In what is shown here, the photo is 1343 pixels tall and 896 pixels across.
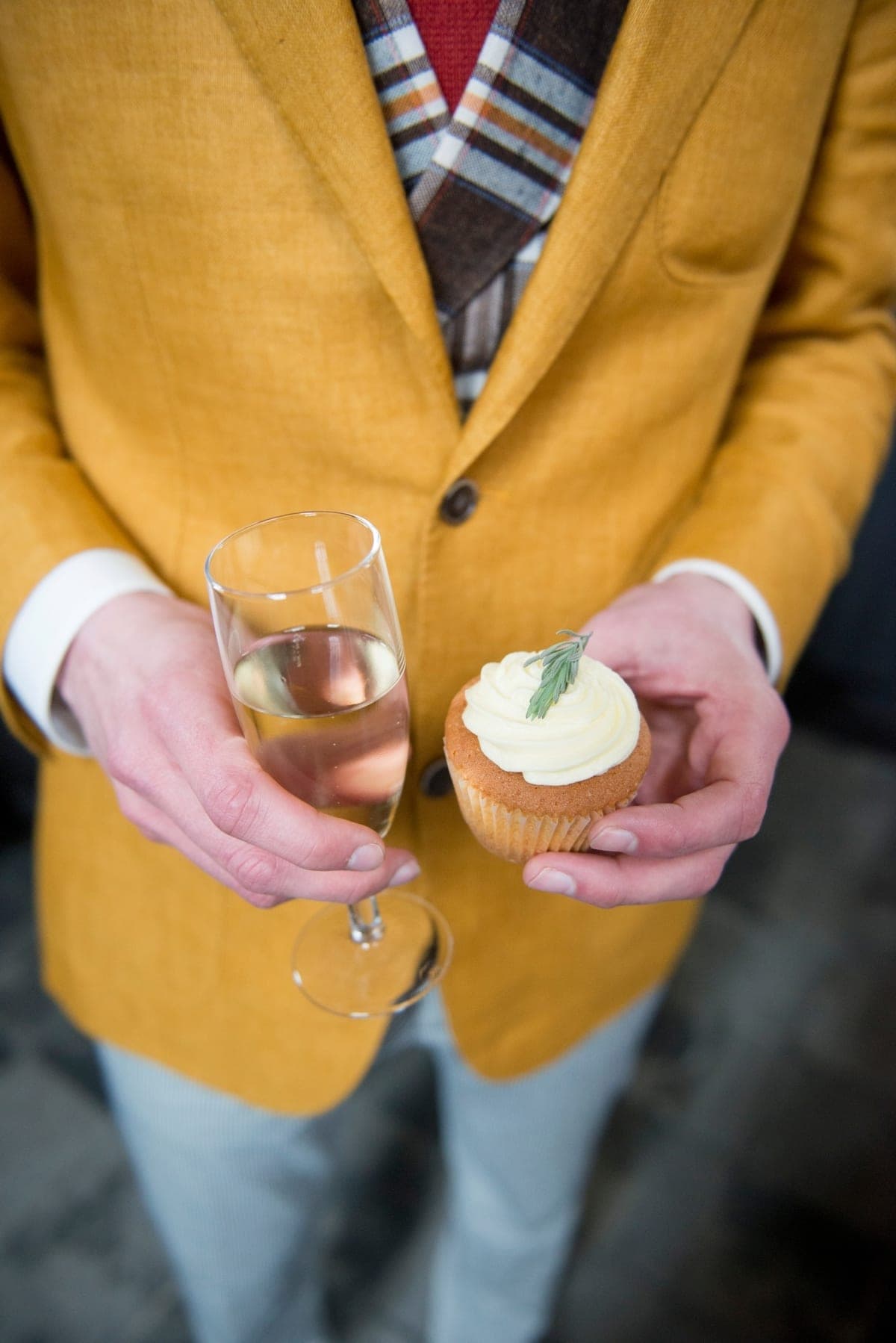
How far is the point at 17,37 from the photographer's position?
83 centimetres

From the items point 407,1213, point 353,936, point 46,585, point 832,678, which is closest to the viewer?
point 46,585

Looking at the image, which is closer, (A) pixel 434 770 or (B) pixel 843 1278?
(A) pixel 434 770

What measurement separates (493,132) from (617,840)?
0.62m

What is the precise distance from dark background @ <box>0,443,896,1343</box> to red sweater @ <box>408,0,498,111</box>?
213 cm

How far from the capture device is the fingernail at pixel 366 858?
75cm

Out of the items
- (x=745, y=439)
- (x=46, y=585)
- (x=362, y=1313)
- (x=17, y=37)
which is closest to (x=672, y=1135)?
(x=362, y=1313)

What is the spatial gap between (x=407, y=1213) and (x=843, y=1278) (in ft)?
3.01

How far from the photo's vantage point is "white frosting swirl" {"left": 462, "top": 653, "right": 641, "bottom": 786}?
0.85 m

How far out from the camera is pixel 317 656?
83cm

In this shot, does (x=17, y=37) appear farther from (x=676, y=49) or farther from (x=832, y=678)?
(x=832, y=678)

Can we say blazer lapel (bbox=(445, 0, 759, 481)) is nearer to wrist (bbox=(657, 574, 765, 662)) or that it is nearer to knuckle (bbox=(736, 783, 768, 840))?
wrist (bbox=(657, 574, 765, 662))

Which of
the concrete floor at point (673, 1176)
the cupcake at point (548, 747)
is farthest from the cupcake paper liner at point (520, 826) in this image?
the concrete floor at point (673, 1176)

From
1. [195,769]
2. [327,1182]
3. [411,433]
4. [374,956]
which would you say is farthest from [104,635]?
[327,1182]

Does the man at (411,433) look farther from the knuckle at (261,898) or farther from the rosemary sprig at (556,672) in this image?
the rosemary sprig at (556,672)
